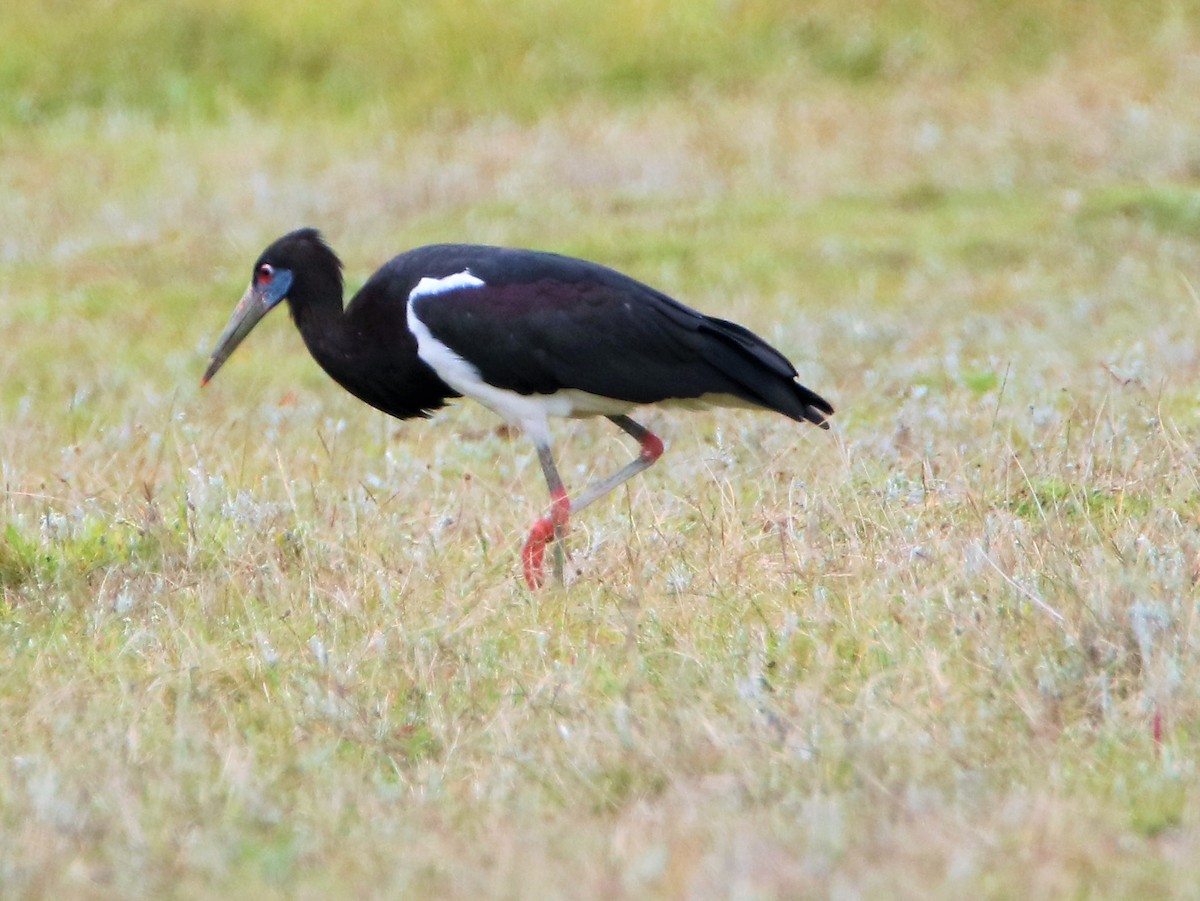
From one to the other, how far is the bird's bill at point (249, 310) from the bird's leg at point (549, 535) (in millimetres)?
1334

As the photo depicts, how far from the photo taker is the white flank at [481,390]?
21.5 ft

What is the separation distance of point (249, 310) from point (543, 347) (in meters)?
1.39

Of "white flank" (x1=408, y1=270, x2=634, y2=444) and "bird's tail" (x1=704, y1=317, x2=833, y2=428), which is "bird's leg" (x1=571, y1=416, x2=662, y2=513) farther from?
"bird's tail" (x1=704, y1=317, x2=833, y2=428)

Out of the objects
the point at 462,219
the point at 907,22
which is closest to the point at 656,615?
the point at 462,219

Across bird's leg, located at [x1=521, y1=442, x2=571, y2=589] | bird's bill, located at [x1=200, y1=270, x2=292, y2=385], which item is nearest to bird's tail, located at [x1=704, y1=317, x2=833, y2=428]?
bird's leg, located at [x1=521, y1=442, x2=571, y2=589]

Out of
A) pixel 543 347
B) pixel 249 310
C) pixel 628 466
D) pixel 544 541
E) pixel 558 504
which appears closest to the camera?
pixel 544 541

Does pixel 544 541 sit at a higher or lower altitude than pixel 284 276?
lower

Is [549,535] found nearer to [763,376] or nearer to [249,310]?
[763,376]

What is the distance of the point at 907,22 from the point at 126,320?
959cm

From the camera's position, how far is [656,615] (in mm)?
5164

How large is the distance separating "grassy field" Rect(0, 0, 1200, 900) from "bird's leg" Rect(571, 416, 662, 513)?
118mm

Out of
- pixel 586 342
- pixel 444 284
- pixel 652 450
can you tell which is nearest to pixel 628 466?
pixel 652 450

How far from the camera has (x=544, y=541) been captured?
619 cm

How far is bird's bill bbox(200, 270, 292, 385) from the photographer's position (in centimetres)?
720
